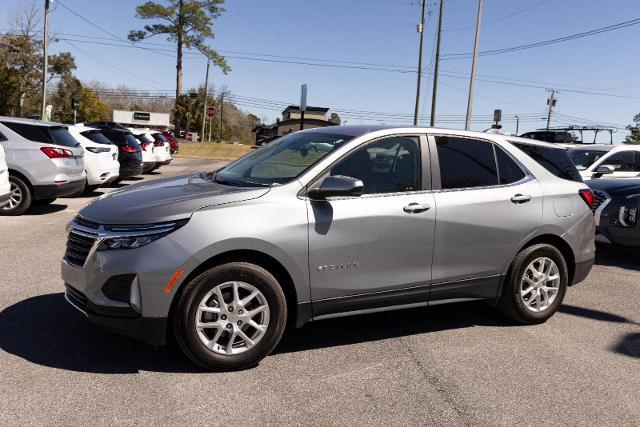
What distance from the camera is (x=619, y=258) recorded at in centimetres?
866

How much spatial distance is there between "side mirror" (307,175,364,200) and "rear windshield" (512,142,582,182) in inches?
78.7

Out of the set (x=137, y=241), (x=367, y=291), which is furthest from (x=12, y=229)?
(x=367, y=291)

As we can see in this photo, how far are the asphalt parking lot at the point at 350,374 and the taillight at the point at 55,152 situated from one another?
5063 millimetres

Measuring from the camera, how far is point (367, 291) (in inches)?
167

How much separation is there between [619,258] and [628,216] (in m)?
1.19

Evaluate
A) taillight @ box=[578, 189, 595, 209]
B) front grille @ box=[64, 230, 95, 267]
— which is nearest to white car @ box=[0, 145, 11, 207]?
front grille @ box=[64, 230, 95, 267]

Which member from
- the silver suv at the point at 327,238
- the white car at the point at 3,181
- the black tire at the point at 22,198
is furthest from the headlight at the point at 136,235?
the black tire at the point at 22,198

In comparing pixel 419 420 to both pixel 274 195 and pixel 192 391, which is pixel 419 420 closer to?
pixel 192 391

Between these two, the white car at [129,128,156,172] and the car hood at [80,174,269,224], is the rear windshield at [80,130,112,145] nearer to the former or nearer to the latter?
the white car at [129,128,156,172]

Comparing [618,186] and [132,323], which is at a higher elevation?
[618,186]

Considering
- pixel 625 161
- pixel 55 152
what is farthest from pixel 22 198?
pixel 625 161

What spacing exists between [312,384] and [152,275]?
1260 millimetres

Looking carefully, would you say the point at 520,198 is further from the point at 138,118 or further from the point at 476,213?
the point at 138,118

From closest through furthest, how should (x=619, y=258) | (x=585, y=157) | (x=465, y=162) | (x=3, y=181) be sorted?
(x=465, y=162)
(x=3, y=181)
(x=619, y=258)
(x=585, y=157)
